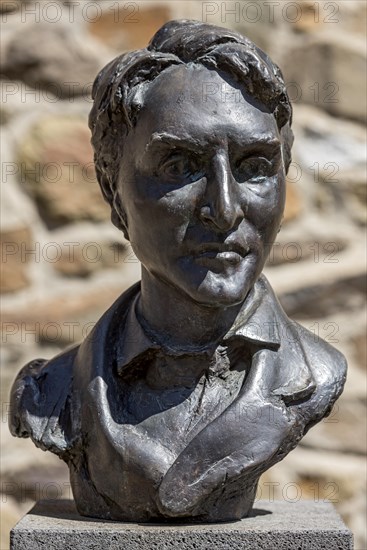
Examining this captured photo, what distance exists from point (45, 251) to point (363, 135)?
923mm

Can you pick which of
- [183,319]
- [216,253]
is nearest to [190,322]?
[183,319]

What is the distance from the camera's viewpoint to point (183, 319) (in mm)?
1959

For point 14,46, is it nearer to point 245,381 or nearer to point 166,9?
point 166,9

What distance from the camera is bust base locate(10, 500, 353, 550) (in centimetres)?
185

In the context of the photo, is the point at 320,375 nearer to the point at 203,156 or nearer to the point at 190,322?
the point at 190,322

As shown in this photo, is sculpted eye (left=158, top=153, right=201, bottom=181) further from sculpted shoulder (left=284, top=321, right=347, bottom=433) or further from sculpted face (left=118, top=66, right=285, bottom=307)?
sculpted shoulder (left=284, top=321, right=347, bottom=433)

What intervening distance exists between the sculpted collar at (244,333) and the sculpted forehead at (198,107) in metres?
Result: 0.33

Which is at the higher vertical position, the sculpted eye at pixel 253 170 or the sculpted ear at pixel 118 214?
the sculpted eye at pixel 253 170

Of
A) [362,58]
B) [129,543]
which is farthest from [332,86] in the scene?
[129,543]

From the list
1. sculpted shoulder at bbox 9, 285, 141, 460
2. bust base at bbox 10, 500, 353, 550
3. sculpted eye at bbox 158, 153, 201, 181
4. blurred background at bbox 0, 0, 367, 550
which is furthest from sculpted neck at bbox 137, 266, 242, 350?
blurred background at bbox 0, 0, 367, 550

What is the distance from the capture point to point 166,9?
2961 mm

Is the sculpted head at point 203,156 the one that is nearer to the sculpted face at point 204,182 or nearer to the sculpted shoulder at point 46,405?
the sculpted face at point 204,182

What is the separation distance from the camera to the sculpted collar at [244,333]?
194 centimetres

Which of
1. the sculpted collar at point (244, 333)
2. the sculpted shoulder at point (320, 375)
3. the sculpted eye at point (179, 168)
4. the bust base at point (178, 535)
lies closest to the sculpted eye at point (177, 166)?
the sculpted eye at point (179, 168)
